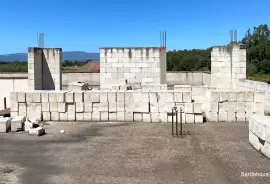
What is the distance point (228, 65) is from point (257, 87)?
3.23m

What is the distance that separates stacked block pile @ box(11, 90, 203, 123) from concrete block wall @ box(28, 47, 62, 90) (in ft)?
15.9

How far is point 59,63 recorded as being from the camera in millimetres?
16422

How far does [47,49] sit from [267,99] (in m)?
10.4

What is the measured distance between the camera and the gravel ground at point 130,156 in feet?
19.3

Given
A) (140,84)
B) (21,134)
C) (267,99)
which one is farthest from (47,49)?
(267,99)

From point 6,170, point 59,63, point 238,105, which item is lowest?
point 6,170

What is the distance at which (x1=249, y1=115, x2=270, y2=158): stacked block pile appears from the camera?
677 cm

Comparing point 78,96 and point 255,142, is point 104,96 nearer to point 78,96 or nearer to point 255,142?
point 78,96

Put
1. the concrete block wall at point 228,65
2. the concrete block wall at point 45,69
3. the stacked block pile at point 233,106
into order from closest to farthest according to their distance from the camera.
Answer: the stacked block pile at point 233,106 < the concrete block wall at point 228,65 < the concrete block wall at point 45,69

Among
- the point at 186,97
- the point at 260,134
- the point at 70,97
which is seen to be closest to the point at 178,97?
the point at 186,97

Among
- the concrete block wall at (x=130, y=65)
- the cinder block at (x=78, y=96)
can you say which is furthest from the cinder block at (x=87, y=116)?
the concrete block wall at (x=130, y=65)

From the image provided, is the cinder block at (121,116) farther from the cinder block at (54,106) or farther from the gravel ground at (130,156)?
the cinder block at (54,106)

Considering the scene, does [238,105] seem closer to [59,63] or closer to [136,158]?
[136,158]

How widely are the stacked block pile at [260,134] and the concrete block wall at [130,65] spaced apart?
861 centimetres
